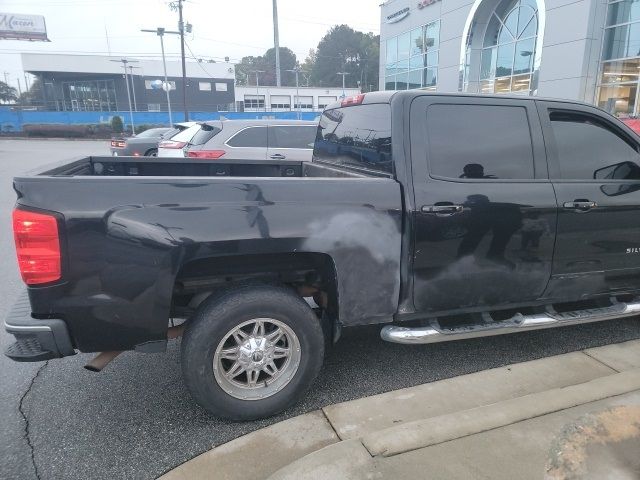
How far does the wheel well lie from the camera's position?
2771 millimetres

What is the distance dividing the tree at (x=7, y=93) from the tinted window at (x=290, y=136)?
359 ft

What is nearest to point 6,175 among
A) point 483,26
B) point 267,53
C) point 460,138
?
point 460,138

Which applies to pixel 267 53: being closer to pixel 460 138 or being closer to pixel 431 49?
pixel 431 49

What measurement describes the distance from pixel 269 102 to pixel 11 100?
62.5 meters

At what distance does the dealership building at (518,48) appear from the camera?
17.8 metres

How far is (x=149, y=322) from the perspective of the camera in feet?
8.46

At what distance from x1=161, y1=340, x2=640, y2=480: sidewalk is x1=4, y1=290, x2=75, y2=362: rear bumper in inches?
34.0

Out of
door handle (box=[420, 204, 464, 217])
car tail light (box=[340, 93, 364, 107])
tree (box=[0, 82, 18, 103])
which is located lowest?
door handle (box=[420, 204, 464, 217])

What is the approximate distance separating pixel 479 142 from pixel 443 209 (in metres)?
0.60

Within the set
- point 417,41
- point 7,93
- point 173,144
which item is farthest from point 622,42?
point 7,93

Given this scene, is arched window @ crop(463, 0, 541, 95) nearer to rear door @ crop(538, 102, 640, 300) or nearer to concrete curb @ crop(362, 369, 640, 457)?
rear door @ crop(538, 102, 640, 300)

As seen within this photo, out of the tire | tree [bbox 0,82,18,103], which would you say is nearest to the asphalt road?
the tire

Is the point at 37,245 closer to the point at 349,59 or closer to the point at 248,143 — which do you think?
the point at 248,143

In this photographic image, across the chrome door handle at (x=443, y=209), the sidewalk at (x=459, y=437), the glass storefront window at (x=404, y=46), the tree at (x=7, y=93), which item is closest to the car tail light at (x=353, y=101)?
the chrome door handle at (x=443, y=209)
